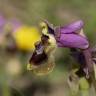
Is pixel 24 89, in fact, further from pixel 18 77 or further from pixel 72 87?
pixel 72 87

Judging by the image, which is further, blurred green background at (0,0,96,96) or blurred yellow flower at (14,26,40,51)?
blurred yellow flower at (14,26,40,51)

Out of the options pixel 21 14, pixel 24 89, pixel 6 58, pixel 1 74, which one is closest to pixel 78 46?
pixel 1 74

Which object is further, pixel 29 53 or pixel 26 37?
pixel 26 37

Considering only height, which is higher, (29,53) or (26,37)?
(26,37)

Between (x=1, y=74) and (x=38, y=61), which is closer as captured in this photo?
(x=38, y=61)
